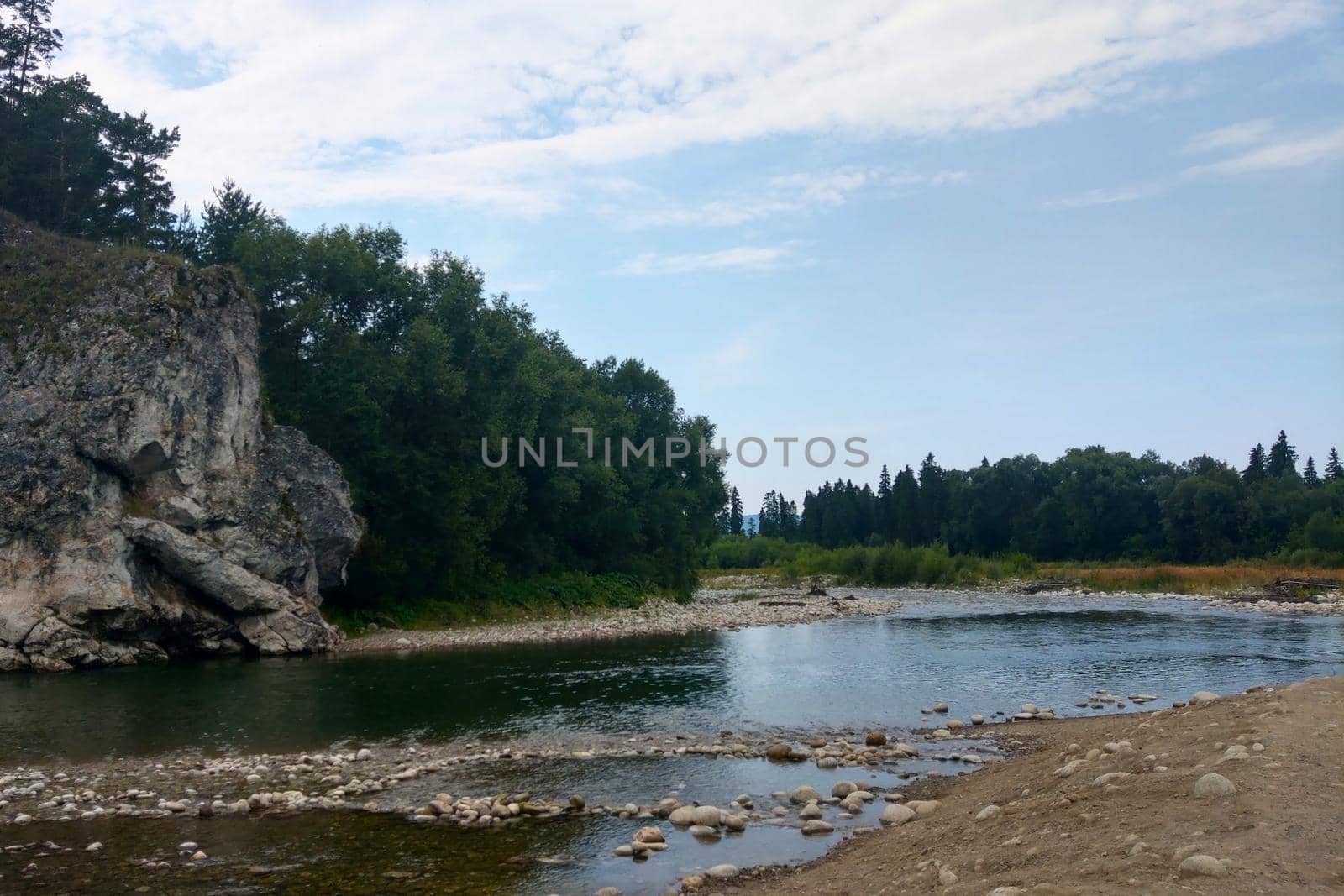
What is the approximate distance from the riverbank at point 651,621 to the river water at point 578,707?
130 inches

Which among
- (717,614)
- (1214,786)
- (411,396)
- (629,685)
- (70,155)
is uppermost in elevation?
(70,155)

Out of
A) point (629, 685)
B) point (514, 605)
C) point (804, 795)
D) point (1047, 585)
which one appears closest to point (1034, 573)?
→ point (1047, 585)

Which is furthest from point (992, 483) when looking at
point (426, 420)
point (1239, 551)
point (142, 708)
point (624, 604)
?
point (142, 708)

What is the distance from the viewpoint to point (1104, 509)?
105938 millimetres

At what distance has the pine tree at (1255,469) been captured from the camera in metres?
101

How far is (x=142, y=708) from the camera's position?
22031 mm

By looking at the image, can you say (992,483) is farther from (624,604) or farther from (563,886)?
(563,886)

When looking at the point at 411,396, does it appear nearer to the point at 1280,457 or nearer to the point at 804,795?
the point at 804,795

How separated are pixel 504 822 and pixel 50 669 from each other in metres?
22.2

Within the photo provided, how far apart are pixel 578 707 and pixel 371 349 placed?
26139 mm

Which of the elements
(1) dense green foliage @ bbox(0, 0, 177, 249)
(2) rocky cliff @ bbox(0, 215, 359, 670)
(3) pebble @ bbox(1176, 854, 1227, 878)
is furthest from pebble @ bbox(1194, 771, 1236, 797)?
(1) dense green foliage @ bbox(0, 0, 177, 249)

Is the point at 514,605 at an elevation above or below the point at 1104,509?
below

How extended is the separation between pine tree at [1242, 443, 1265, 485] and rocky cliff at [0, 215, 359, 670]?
318 ft

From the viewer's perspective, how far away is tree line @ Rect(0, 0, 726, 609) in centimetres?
4197
